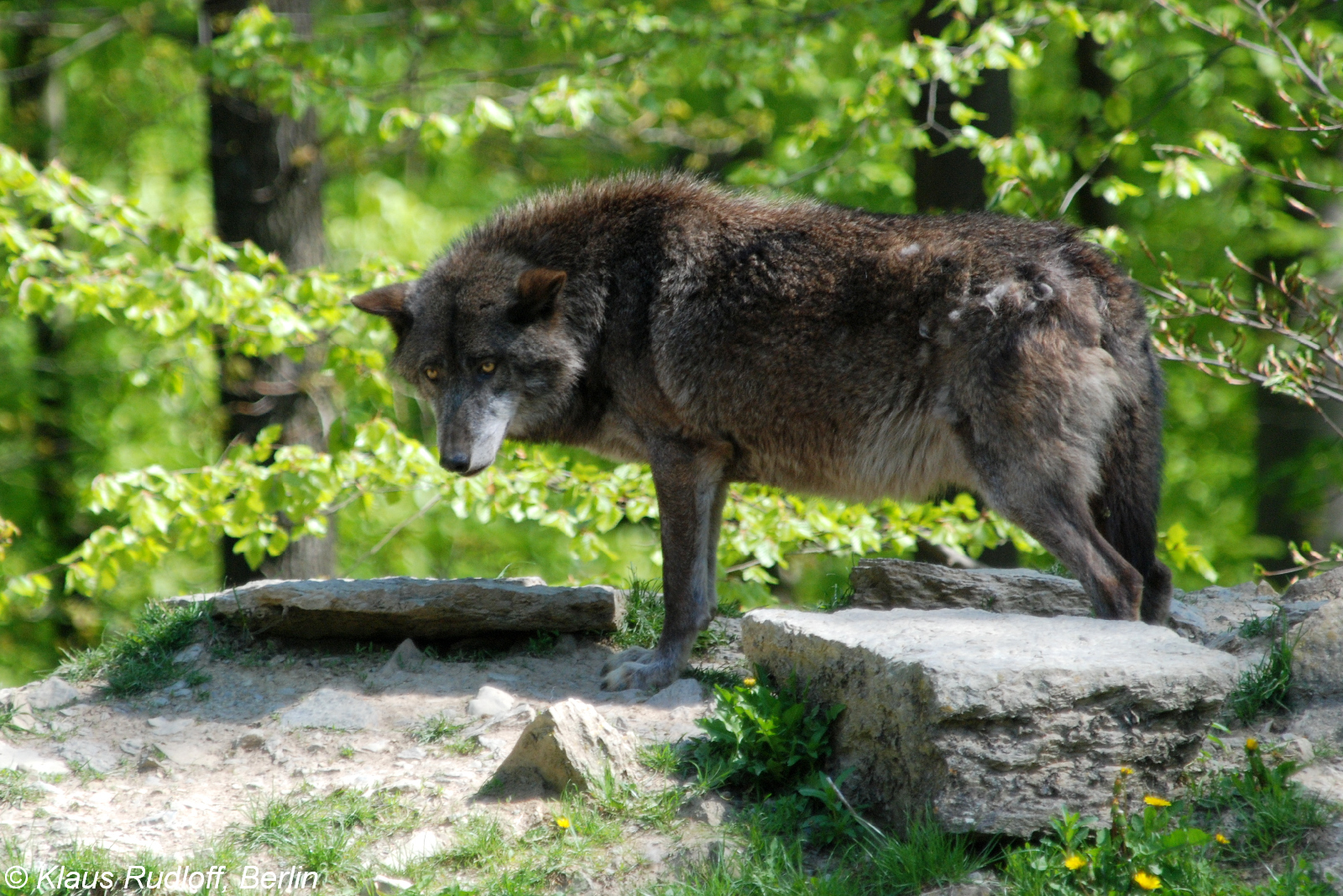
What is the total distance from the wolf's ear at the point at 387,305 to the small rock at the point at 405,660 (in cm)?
162

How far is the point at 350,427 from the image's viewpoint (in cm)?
727

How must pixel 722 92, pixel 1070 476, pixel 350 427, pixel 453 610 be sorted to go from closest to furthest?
pixel 1070 476
pixel 453 610
pixel 350 427
pixel 722 92

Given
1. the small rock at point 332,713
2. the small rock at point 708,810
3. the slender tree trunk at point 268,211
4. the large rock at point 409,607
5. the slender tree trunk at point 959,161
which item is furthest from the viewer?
the slender tree trunk at point 959,161

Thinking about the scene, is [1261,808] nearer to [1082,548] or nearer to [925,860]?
[925,860]

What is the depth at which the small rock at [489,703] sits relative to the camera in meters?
4.47

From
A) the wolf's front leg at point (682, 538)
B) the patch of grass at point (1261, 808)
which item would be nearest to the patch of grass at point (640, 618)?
the wolf's front leg at point (682, 538)

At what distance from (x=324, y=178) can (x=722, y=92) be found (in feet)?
17.7

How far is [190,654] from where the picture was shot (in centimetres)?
514

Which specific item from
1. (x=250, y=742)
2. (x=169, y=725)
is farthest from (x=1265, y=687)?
(x=169, y=725)

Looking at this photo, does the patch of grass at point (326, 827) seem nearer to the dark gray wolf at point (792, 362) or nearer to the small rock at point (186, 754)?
the small rock at point (186, 754)

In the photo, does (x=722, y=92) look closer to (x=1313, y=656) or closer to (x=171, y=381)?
(x=171, y=381)

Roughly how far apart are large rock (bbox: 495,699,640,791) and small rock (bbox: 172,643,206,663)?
6.78 feet

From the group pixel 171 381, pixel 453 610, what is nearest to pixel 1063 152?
pixel 453 610

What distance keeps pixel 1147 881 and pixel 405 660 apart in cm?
329
